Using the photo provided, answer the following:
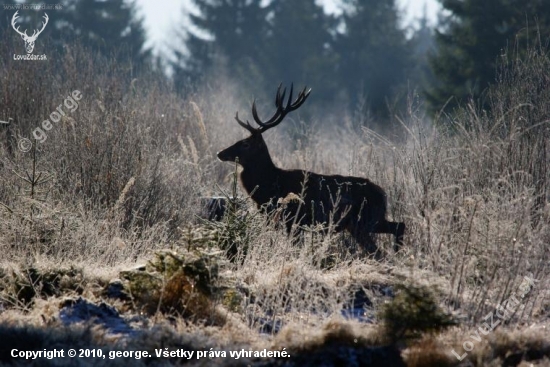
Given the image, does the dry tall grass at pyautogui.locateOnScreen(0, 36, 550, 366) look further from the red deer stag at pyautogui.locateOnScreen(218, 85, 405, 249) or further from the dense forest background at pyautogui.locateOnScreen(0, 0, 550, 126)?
the dense forest background at pyautogui.locateOnScreen(0, 0, 550, 126)

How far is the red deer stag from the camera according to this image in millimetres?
10906

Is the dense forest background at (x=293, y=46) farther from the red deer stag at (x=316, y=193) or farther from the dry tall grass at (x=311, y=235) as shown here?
the red deer stag at (x=316, y=193)

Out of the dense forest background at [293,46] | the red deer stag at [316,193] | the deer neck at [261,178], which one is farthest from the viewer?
the dense forest background at [293,46]

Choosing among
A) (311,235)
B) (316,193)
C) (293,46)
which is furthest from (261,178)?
(293,46)

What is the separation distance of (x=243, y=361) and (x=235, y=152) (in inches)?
252

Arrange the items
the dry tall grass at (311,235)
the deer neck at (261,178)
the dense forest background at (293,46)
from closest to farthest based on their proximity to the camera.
A: the dry tall grass at (311,235) < the deer neck at (261,178) < the dense forest background at (293,46)

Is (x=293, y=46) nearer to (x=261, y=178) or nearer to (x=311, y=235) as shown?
(x=261, y=178)

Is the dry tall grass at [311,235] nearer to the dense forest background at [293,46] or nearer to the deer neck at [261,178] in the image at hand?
the deer neck at [261,178]

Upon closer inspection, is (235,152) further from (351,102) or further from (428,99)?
Answer: (351,102)

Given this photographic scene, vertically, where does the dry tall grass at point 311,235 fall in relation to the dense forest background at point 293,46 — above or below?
below

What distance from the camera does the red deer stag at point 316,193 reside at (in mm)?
10906

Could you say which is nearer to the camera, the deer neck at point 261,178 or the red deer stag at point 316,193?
the red deer stag at point 316,193

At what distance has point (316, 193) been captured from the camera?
37.8ft

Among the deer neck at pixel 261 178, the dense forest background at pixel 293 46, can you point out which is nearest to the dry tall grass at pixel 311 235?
the deer neck at pixel 261 178
